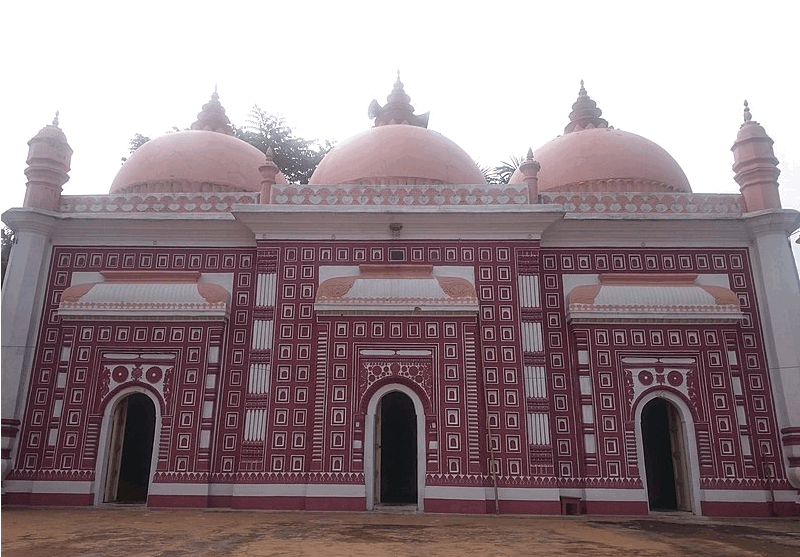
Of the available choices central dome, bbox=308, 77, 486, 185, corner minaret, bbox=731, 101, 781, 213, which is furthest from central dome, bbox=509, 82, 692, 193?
central dome, bbox=308, 77, 486, 185

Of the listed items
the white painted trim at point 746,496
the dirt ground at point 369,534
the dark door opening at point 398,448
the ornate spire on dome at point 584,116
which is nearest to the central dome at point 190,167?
the dark door opening at point 398,448

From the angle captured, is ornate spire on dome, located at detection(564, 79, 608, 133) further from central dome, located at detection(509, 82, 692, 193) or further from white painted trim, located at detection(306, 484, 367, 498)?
white painted trim, located at detection(306, 484, 367, 498)

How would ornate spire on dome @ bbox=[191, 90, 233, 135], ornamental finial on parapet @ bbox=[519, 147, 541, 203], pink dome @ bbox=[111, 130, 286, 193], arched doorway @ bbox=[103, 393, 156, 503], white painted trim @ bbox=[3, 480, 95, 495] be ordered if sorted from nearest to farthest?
white painted trim @ bbox=[3, 480, 95, 495] < ornamental finial on parapet @ bbox=[519, 147, 541, 203] < arched doorway @ bbox=[103, 393, 156, 503] < pink dome @ bbox=[111, 130, 286, 193] < ornate spire on dome @ bbox=[191, 90, 233, 135]

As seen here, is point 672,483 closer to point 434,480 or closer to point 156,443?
point 434,480

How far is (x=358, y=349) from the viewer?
10234 mm

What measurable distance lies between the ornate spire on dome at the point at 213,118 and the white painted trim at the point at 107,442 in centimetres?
704

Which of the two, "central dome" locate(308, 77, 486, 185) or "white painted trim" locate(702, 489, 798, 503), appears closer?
"white painted trim" locate(702, 489, 798, 503)

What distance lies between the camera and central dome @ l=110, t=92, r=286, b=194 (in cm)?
1244

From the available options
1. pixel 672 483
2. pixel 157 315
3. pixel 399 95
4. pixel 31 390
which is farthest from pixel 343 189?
pixel 672 483

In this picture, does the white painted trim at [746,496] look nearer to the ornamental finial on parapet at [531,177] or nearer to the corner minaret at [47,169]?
the ornamental finial on parapet at [531,177]

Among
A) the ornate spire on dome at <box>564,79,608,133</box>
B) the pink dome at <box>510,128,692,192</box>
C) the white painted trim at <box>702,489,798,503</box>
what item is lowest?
the white painted trim at <box>702,489,798,503</box>

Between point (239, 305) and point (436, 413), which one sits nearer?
point (436, 413)

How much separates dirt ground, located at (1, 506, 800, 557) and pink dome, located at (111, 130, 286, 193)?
606 centimetres

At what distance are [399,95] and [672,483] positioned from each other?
33.2 ft
